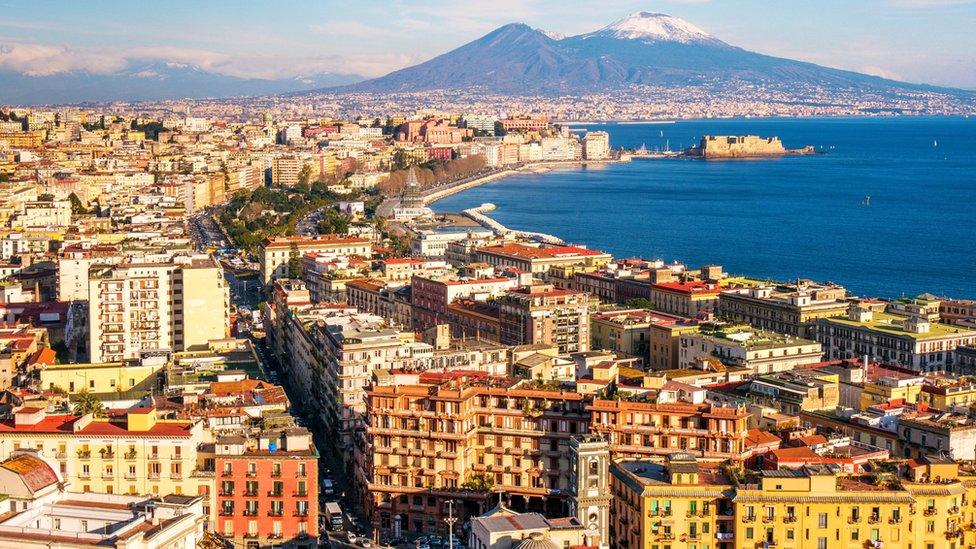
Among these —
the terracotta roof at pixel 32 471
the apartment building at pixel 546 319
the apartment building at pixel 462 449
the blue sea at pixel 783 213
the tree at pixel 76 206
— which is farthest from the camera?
the tree at pixel 76 206

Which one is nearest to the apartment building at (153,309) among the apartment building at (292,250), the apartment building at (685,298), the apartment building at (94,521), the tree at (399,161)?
the apartment building at (685,298)

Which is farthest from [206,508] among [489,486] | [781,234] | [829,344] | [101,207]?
[781,234]

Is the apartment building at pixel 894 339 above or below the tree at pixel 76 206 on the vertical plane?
below

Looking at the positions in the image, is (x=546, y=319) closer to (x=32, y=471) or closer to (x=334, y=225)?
(x=32, y=471)

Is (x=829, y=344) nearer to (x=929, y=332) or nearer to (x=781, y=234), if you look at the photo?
(x=929, y=332)

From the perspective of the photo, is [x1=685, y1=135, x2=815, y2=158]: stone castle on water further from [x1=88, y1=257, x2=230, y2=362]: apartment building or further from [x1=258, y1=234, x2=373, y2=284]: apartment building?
[x1=88, y1=257, x2=230, y2=362]: apartment building

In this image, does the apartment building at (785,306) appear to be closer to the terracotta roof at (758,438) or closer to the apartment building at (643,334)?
the apartment building at (643,334)
